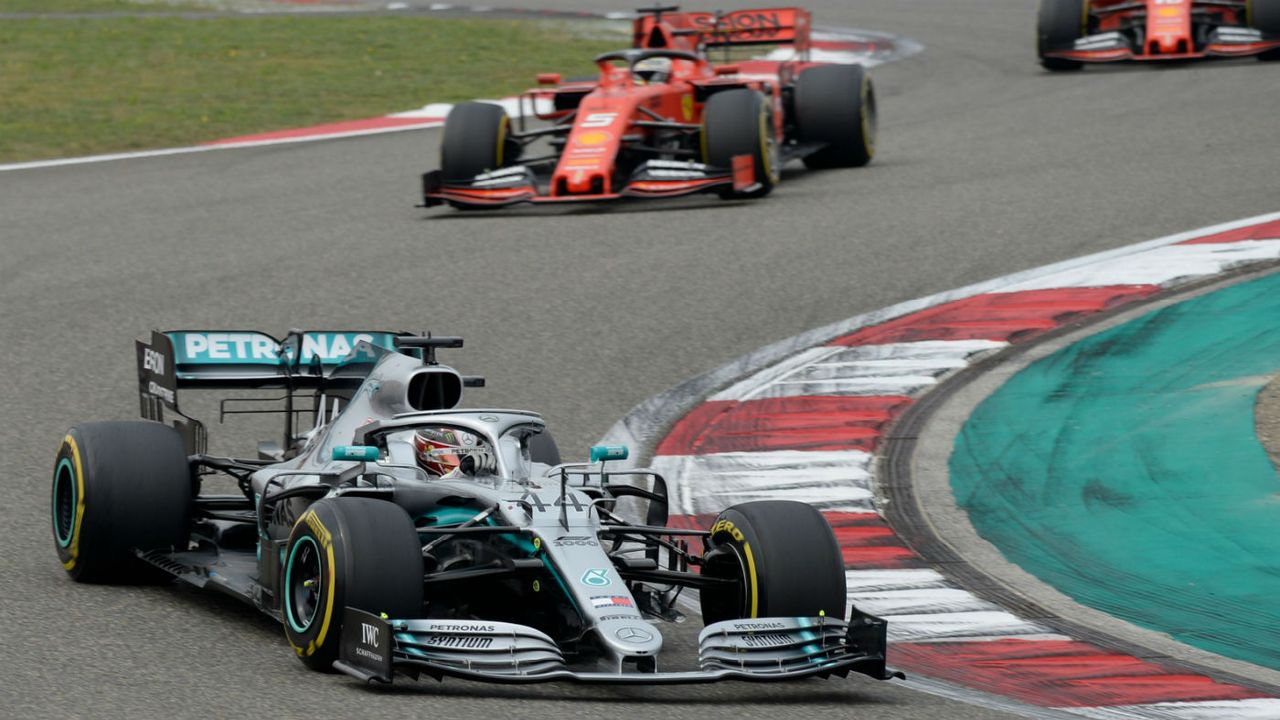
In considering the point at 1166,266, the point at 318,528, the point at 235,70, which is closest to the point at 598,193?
the point at 1166,266

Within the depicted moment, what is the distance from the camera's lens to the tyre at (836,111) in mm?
18156

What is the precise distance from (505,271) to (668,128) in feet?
10.6

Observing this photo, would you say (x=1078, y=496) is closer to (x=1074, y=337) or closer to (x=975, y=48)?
(x=1074, y=337)

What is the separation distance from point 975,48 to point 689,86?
420 inches

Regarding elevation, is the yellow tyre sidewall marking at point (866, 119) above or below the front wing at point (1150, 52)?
below

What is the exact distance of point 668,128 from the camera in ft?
55.0

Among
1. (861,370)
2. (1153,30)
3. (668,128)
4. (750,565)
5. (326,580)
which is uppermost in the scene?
(1153,30)

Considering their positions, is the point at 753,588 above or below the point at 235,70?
below

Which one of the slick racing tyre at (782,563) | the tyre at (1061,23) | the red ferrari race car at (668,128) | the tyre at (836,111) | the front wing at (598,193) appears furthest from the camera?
the tyre at (1061,23)

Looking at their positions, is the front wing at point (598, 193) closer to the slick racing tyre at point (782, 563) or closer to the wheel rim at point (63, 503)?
the wheel rim at point (63, 503)

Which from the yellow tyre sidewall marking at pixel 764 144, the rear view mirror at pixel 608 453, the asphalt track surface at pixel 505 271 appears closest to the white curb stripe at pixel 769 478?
the asphalt track surface at pixel 505 271

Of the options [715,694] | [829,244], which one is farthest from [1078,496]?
[829,244]

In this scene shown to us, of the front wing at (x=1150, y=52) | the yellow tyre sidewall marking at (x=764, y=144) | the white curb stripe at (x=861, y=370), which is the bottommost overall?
the white curb stripe at (x=861, y=370)

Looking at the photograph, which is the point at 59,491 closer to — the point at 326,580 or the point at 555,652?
the point at 326,580
